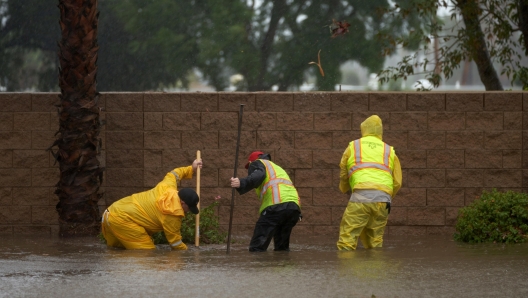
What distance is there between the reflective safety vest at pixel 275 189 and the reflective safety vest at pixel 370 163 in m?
0.75

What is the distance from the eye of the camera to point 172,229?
10398 millimetres

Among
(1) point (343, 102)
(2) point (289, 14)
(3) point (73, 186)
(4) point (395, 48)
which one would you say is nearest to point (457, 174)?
(1) point (343, 102)

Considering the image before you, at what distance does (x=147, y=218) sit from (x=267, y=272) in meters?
2.82

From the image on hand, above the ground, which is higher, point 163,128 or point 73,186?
point 163,128

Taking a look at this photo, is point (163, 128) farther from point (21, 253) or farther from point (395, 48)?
point (395, 48)

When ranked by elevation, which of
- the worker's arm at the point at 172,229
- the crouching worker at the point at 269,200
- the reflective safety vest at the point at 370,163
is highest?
the reflective safety vest at the point at 370,163

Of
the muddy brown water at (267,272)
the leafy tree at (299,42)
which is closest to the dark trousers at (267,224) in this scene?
the muddy brown water at (267,272)

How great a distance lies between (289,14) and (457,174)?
4055 millimetres

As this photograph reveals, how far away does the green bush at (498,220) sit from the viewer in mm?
10906

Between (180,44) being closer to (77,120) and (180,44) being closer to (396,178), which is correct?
(77,120)

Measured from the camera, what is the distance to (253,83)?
14.3 meters

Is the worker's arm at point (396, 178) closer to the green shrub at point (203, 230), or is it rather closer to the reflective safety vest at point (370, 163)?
the reflective safety vest at point (370, 163)

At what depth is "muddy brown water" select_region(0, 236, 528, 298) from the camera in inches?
281

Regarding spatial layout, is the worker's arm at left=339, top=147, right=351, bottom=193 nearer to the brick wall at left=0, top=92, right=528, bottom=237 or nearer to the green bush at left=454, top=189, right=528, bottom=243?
the green bush at left=454, top=189, right=528, bottom=243
